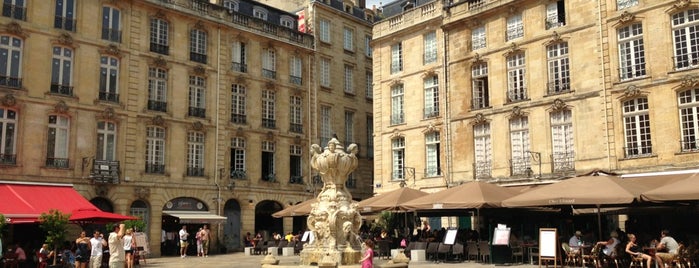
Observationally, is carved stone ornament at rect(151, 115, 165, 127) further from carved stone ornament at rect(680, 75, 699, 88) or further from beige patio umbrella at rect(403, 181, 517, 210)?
carved stone ornament at rect(680, 75, 699, 88)

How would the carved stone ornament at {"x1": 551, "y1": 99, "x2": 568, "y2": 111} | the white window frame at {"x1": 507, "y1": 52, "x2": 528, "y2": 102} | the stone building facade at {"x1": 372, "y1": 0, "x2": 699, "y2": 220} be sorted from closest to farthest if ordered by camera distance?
1. the stone building facade at {"x1": 372, "y1": 0, "x2": 699, "y2": 220}
2. the carved stone ornament at {"x1": 551, "y1": 99, "x2": 568, "y2": 111}
3. the white window frame at {"x1": 507, "y1": 52, "x2": 528, "y2": 102}

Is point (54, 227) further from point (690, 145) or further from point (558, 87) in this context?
point (690, 145)

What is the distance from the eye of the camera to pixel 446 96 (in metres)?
27.7

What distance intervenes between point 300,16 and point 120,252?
79.1 ft

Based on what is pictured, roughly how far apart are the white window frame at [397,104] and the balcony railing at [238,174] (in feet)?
25.2

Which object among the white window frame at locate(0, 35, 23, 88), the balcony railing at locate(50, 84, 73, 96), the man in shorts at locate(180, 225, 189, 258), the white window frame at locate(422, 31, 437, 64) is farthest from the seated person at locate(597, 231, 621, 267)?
the white window frame at locate(0, 35, 23, 88)

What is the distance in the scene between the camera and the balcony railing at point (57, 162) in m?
25.4

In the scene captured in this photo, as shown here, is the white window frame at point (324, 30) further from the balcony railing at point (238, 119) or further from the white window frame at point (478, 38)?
the white window frame at point (478, 38)

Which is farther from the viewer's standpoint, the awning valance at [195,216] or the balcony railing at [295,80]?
the balcony railing at [295,80]

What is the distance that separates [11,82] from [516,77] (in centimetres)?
1902

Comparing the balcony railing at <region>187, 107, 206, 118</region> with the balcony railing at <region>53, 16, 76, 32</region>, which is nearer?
the balcony railing at <region>53, 16, 76, 32</region>

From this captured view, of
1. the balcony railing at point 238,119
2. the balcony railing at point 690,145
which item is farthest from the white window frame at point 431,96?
the balcony railing at point 690,145

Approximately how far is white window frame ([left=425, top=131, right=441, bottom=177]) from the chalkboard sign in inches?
449

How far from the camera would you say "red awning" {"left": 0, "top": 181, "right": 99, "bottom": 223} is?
21.2 m
